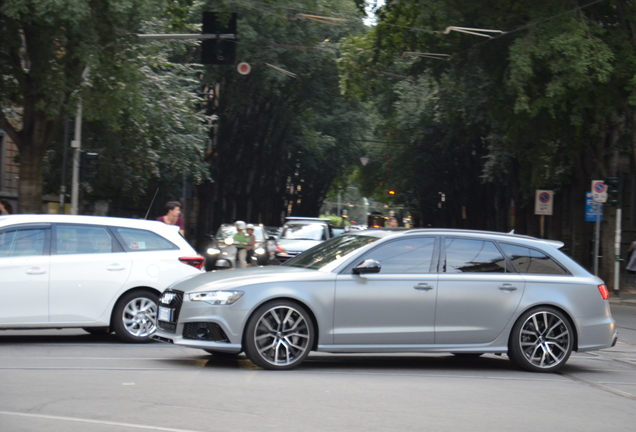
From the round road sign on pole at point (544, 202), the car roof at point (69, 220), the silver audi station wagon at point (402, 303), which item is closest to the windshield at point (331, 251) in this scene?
the silver audi station wagon at point (402, 303)

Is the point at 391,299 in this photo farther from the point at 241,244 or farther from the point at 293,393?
the point at 241,244

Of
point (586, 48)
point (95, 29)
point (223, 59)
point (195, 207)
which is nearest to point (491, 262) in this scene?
point (223, 59)

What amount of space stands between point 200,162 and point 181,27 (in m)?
9.80

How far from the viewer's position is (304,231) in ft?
91.0

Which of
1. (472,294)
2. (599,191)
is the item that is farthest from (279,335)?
(599,191)

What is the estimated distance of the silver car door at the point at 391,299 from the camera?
946 cm

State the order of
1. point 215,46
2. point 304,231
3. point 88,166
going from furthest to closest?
point 304,231 < point 88,166 < point 215,46

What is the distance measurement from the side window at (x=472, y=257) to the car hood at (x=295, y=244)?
16.4 meters

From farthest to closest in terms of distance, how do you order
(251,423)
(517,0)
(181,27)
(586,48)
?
(181,27)
(517,0)
(586,48)
(251,423)

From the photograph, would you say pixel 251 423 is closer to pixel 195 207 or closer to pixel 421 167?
pixel 421 167

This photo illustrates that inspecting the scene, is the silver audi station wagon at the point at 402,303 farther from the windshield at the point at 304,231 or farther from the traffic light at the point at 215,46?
the windshield at the point at 304,231

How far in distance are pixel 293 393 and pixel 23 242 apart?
14.7 ft

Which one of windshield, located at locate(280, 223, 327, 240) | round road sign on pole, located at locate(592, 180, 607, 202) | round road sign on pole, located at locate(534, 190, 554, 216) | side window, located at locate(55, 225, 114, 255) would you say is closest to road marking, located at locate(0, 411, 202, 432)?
side window, located at locate(55, 225, 114, 255)

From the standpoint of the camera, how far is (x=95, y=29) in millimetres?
19625
